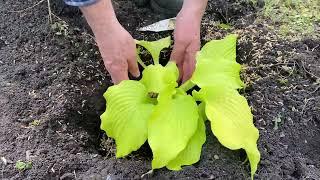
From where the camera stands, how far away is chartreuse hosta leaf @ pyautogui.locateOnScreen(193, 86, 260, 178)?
1.53 metres

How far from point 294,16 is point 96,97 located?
34.9 inches

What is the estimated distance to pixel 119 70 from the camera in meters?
1.69

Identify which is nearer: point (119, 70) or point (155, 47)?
point (119, 70)

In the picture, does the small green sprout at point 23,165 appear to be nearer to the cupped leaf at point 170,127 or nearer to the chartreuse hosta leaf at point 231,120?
the cupped leaf at point 170,127

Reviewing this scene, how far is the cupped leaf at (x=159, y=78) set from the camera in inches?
66.1

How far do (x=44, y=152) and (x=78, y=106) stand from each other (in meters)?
0.23

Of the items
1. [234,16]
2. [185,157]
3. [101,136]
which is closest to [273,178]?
[185,157]

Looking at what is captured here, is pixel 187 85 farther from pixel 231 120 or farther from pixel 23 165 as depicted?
pixel 23 165

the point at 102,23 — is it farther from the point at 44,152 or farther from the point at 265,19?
the point at 265,19

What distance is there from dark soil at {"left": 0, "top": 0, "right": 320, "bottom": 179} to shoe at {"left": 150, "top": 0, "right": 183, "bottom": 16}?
45 mm

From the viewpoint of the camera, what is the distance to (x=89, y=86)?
6.23 ft

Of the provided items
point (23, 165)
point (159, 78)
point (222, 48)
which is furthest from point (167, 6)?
point (23, 165)

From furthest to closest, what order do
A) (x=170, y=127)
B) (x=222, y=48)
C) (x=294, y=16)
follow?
1. (x=294, y=16)
2. (x=222, y=48)
3. (x=170, y=127)

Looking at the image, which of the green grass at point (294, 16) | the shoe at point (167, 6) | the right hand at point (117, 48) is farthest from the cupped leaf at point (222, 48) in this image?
the shoe at point (167, 6)
